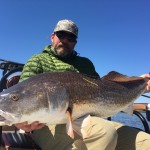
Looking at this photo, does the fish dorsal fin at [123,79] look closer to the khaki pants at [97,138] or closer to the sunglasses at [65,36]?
the khaki pants at [97,138]

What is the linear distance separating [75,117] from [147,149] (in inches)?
66.7

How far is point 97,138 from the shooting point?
4867 millimetres

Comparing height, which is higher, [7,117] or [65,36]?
[65,36]

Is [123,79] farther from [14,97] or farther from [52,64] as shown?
[14,97]

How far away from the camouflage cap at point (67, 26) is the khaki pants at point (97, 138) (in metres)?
1.76

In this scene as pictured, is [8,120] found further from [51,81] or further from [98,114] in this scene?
[98,114]

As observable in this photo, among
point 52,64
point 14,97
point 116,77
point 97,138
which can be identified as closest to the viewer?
point 14,97

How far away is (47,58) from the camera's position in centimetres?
597

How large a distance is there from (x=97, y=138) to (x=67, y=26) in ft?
7.21

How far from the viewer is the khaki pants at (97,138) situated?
4863mm

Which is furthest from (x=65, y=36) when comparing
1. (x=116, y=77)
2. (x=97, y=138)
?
(x=97, y=138)

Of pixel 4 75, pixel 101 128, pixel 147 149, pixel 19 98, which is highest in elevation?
pixel 4 75

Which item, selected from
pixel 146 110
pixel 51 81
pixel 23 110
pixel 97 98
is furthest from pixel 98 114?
pixel 146 110

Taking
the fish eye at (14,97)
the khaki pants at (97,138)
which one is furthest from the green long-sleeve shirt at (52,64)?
the fish eye at (14,97)
